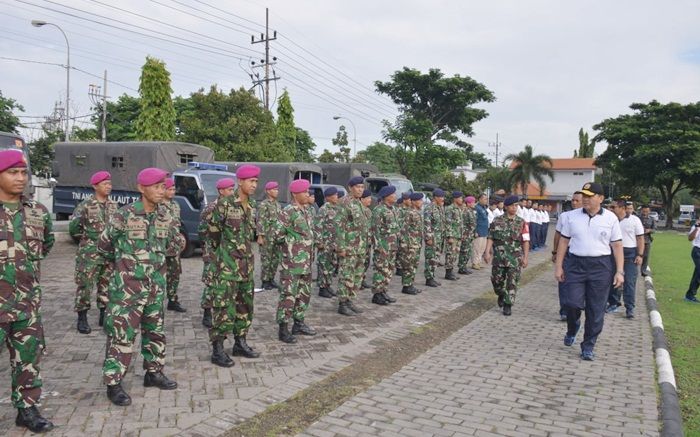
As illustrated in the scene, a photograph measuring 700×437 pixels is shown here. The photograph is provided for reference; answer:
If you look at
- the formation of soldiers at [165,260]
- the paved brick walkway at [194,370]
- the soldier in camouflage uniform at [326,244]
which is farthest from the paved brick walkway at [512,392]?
the soldier in camouflage uniform at [326,244]

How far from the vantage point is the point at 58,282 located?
9516 mm

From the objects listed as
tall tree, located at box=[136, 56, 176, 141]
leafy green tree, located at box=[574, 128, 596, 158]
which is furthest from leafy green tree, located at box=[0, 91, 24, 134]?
leafy green tree, located at box=[574, 128, 596, 158]

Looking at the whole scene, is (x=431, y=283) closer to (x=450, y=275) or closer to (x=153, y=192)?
(x=450, y=275)

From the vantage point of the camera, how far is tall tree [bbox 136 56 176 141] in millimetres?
28141

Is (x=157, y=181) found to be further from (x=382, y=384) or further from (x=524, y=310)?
(x=524, y=310)

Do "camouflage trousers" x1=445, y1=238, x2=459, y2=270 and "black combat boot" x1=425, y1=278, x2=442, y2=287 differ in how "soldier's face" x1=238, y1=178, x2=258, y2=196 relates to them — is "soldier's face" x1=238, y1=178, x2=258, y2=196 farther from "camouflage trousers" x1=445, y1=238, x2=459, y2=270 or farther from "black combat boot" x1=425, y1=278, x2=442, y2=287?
"camouflage trousers" x1=445, y1=238, x2=459, y2=270

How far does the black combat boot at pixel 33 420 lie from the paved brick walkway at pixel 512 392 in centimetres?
177

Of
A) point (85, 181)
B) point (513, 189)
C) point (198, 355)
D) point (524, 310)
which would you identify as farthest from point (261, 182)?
point (513, 189)

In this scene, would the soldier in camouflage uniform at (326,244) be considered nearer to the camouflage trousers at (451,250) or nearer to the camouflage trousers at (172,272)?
the camouflage trousers at (172,272)

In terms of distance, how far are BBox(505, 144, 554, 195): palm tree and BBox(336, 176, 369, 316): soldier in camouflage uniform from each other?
41550mm

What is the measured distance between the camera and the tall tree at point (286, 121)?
36.5m

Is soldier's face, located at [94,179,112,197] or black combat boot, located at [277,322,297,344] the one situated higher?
soldier's face, located at [94,179,112,197]

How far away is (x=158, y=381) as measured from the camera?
4.50 m

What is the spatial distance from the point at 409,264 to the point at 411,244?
0.37 m
